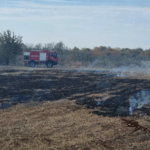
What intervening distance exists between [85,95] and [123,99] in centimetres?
191

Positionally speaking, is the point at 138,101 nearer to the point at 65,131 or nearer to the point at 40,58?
the point at 65,131

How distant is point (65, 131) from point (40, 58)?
31182 mm

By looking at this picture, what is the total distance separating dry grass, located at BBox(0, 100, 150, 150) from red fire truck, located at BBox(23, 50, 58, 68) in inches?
1103

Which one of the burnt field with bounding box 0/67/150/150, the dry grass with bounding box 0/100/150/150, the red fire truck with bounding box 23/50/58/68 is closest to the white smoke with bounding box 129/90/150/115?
the burnt field with bounding box 0/67/150/150

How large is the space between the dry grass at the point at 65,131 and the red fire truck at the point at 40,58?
91.9 feet

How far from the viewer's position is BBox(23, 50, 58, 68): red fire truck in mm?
36688

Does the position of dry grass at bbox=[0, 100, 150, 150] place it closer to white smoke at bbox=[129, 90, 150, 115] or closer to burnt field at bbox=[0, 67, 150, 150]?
burnt field at bbox=[0, 67, 150, 150]

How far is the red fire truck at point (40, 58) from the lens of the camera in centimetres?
3669

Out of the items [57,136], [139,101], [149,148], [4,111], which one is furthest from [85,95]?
[149,148]

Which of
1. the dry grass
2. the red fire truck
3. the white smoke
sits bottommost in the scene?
the dry grass

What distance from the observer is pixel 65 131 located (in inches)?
253

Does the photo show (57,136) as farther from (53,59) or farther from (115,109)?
(53,59)

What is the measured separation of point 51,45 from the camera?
196 feet

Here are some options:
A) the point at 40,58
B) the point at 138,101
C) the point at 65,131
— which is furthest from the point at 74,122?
the point at 40,58
